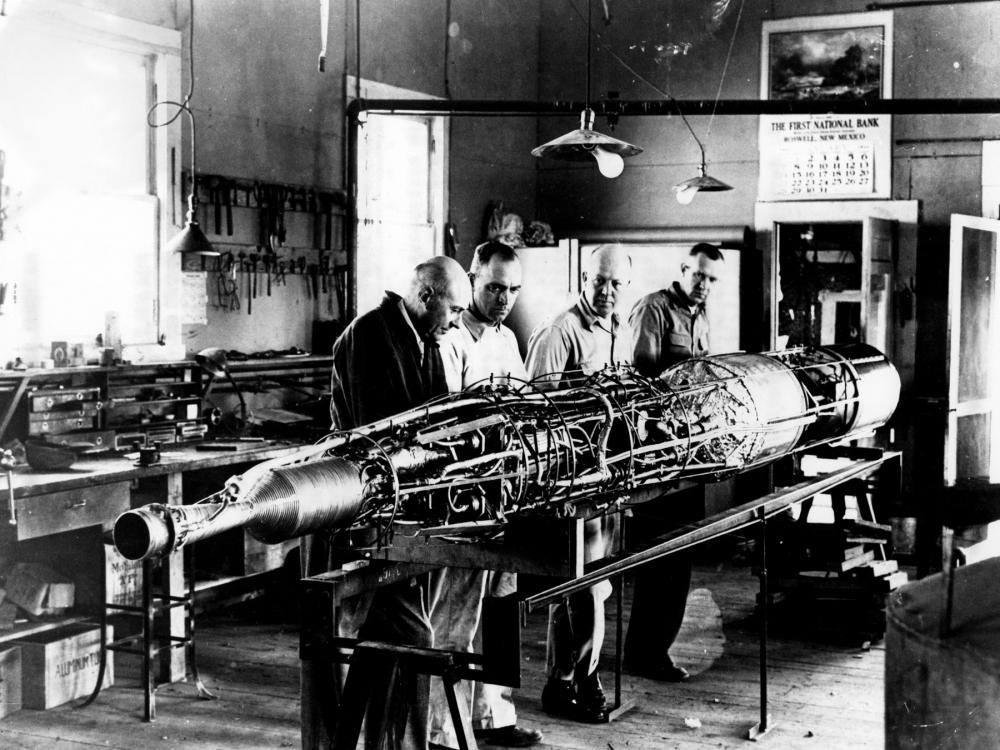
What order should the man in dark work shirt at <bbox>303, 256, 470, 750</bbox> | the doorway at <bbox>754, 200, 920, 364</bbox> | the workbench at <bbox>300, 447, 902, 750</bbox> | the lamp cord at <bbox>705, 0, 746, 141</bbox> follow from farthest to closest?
the lamp cord at <bbox>705, 0, 746, 141</bbox> < the doorway at <bbox>754, 200, 920, 364</bbox> < the man in dark work shirt at <bbox>303, 256, 470, 750</bbox> < the workbench at <bbox>300, 447, 902, 750</bbox>

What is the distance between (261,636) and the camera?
226 inches

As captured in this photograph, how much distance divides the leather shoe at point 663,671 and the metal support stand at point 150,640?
1.82 meters

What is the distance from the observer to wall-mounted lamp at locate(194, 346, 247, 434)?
6125 millimetres

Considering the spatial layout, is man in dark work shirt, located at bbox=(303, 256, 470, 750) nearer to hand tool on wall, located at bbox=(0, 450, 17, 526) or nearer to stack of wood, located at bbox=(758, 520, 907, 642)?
hand tool on wall, located at bbox=(0, 450, 17, 526)

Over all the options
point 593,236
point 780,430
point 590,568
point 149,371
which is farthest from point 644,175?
point 590,568

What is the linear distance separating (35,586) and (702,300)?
125 inches

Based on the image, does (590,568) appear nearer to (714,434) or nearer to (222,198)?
(714,434)

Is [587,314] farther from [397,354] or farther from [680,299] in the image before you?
[397,354]

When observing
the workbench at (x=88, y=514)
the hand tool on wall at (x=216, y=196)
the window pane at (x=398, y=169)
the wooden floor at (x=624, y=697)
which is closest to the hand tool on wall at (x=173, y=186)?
the hand tool on wall at (x=216, y=196)

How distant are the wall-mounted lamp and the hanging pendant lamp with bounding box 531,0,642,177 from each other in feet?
6.48

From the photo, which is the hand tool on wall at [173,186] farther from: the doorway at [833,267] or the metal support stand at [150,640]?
the doorway at [833,267]

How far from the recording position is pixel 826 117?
839 centimetres

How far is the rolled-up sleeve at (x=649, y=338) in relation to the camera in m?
5.28

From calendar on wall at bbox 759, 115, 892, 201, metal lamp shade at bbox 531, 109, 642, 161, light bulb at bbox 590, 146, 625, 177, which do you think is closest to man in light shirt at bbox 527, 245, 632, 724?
metal lamp shade at bbox 531, 109, 642, 161
